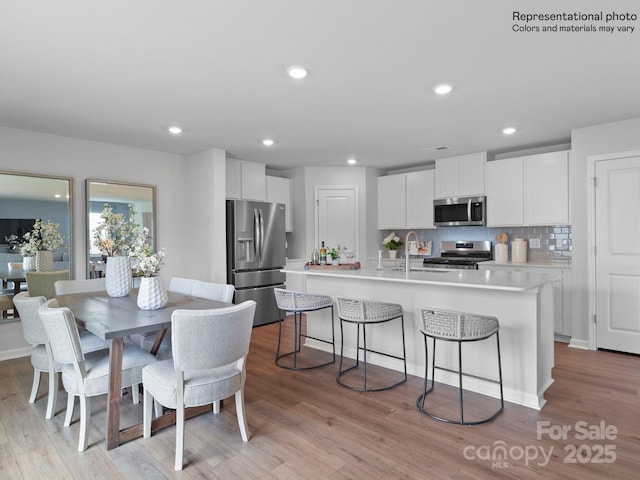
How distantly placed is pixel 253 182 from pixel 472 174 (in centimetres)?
303

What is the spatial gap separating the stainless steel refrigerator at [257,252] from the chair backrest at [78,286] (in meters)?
1.70

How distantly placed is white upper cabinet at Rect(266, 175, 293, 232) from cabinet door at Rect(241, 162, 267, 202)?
119 mm

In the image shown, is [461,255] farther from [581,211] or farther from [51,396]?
[51,396]

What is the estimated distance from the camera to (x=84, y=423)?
2225 mm

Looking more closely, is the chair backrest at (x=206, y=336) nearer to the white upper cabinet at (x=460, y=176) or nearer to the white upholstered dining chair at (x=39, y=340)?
the white upholstered dining chair at (x=39, y=340)

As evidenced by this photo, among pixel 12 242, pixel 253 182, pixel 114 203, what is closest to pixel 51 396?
pixel 12 242

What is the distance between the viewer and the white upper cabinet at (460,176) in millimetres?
5137

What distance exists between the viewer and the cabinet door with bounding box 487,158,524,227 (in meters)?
4.81

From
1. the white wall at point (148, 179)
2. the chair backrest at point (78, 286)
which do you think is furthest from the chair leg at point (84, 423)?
the white wall at point (148, 179)

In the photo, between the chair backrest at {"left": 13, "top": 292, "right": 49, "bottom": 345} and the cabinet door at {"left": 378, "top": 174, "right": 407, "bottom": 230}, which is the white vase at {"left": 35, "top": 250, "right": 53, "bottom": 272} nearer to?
the chair backrest at {"left": 13, "top": 292, "right": 49, "bottom": 345}

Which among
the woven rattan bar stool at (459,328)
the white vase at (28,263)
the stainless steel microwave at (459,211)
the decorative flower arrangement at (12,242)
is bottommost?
the woven rattan bar stool at (459,328)

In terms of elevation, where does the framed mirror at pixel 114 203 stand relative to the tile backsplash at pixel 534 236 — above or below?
above

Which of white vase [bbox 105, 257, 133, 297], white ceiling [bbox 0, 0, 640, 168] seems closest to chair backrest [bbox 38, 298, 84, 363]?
white vase [bbox 105, 257, 133, 297]

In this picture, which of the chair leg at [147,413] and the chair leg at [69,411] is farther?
the chair leg at [69,411]
